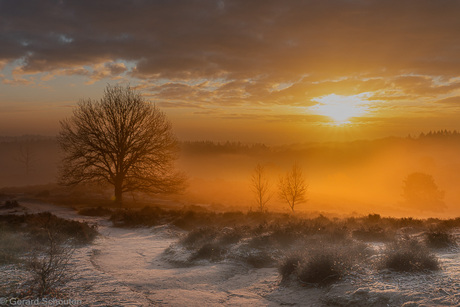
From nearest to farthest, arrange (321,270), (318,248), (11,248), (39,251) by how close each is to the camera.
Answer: (321,270), (318,248), (39,251), (11,248)

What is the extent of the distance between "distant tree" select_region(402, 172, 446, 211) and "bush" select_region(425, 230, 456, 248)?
62.9 meters

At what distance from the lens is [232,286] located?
8.09m

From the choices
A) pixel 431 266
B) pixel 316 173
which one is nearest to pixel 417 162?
pixel 316 173

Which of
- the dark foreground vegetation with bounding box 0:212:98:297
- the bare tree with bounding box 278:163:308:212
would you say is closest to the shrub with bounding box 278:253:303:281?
the dark foreground vegetation with bounding box 0:212:98:297

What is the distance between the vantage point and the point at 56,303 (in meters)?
6.03

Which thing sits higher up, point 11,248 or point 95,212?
point 11,248

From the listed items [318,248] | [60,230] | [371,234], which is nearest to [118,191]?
[60,230]

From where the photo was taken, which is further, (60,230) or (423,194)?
(423,194)

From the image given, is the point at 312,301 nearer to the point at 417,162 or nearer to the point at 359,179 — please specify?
the point at 359,179

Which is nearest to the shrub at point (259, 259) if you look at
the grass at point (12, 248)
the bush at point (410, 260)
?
the bush at point (410, 260)

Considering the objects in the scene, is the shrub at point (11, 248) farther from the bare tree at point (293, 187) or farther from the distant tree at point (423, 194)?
the distant tree at point (423, 194)

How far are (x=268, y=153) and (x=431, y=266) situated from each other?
594 feet

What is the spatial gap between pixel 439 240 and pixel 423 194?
65.6 meters

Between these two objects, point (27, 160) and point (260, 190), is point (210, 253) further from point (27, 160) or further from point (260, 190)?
point (27, 160)
